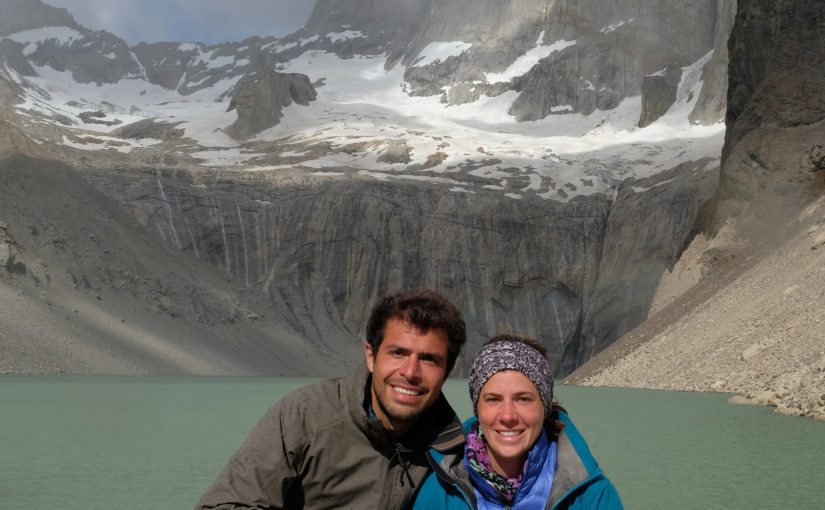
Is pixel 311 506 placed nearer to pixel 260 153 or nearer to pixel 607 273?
pixel 607 273

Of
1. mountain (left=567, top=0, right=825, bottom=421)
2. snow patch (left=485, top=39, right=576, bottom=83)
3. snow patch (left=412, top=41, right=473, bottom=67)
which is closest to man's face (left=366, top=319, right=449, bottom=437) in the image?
mountain (left=567, top=0, right=825, bottom=421)

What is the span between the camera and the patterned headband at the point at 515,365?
379cm

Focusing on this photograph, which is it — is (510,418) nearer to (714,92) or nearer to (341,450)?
(341,450)

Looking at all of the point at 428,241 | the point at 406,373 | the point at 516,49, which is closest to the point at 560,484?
the point at 406,373

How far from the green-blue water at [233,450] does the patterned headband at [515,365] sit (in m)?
6.33

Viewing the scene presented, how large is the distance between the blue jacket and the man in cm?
26

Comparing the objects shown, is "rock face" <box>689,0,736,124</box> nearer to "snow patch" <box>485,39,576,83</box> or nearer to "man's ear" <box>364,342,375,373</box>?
"snow patch" <box>485,39,576,83</box>

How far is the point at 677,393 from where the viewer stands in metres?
25.7

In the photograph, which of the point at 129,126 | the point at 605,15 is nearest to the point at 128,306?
the point at 129,126

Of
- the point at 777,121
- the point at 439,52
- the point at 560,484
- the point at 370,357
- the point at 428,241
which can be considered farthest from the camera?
the point at 439,52

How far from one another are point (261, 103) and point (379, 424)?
96.7m

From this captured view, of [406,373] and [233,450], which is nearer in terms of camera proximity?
[406,373]

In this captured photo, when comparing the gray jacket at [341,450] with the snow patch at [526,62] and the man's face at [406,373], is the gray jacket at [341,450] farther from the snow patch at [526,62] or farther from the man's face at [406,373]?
the snow patch at [526,62]

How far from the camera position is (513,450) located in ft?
12.3
